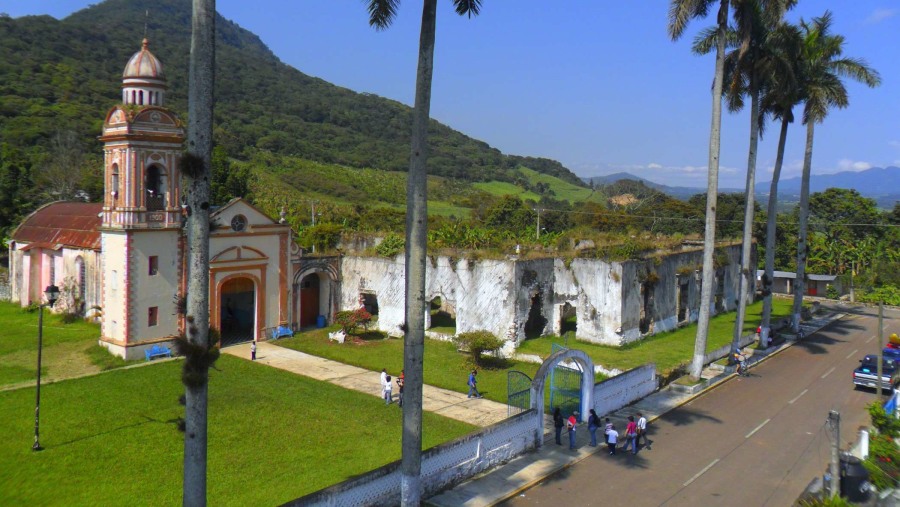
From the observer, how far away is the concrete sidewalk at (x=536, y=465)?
1228 centimetres

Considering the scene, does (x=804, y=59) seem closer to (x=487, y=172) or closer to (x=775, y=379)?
(x=775, y=379)

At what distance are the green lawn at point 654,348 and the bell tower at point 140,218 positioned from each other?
45.1 ft

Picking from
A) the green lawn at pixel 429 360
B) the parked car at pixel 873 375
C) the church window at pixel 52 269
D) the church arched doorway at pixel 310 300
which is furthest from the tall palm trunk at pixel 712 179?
the church window at pixel 52 269

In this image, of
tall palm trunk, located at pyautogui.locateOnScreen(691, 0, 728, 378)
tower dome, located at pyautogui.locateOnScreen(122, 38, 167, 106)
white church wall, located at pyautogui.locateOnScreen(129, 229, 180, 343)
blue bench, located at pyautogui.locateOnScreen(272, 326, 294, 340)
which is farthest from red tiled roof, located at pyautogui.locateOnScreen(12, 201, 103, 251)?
tall palm trunk, located at pyautogui.locateOnScreen(691, 0, 728, 378)

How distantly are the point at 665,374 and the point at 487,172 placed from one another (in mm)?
100316

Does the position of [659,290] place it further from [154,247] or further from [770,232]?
[154,247]

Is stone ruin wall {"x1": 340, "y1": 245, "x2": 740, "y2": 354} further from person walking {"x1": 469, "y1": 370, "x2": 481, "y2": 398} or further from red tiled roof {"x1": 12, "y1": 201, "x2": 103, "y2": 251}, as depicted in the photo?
red tiled roof {"x1": 12, "y1": 201, "x2": 103, "y2": 251}

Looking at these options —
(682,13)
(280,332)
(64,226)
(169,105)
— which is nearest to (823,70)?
(682,13)

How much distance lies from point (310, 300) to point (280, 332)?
10.4 ft

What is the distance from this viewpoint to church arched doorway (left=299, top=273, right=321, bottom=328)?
29.8m

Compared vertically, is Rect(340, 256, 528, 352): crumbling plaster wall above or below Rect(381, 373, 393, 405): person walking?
above

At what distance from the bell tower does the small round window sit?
2.09 metres

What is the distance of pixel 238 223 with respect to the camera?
2584 centimetres

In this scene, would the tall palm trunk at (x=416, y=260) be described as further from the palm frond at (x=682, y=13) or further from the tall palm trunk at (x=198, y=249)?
the palm frond at (x=682, y=13)
